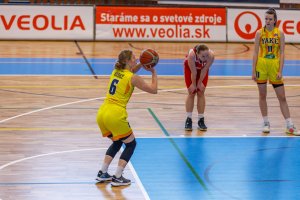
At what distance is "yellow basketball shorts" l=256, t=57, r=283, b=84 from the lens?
12.2 meters

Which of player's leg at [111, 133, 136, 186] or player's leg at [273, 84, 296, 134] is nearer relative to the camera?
player's leg at [111, 133, 136, 186]

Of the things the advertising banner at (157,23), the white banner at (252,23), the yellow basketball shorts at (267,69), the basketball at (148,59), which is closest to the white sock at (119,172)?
the basketball at (148,59)

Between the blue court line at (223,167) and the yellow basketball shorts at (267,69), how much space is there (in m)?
0.97

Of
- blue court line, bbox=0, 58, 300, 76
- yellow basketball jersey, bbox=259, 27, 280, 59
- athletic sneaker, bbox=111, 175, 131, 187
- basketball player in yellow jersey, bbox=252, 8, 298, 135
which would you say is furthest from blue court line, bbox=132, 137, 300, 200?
blue court line, bbox=0, 58, 300, 76

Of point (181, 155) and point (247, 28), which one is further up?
point (247, 28)

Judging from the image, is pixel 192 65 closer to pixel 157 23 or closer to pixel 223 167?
pixel 223 167

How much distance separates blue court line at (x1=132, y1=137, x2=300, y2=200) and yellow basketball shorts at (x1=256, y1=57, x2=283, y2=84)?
3.19ft

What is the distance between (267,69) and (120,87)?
3.76 meters

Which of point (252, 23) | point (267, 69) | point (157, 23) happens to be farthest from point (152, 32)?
point (267, 69)

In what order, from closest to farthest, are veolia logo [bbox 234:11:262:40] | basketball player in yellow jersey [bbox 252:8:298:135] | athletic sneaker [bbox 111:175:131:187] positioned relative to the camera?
athletic sneaker [bbox 111:175:131:187] < basketball player in yellow jersey [bbox 252:8:298:135] < veolia logo [bbox 234:11:262:40]

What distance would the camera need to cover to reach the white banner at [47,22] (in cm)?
2412

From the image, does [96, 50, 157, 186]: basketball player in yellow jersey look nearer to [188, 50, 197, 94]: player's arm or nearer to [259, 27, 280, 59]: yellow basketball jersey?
[188, 50, 197, 94]: player's arm

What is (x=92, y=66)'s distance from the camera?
65.6 ft

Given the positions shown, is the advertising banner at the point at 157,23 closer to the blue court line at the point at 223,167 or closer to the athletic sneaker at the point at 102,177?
the blue court line at the point at 223,167
